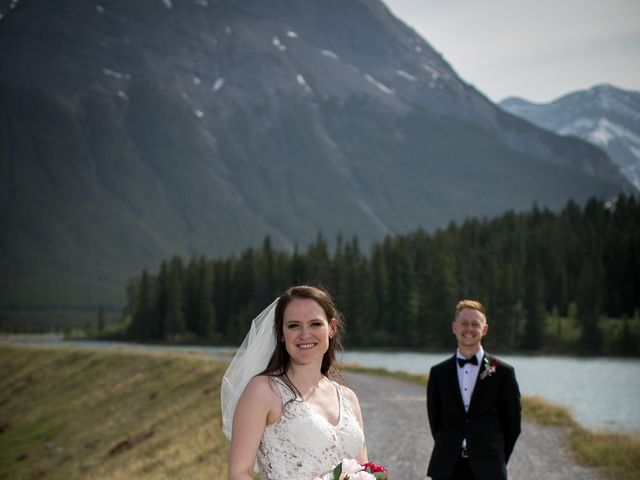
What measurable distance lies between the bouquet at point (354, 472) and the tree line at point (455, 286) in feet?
301

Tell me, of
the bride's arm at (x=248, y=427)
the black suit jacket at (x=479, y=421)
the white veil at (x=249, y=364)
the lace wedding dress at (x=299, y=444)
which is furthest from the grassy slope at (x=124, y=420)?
the bride's arm at (x=248, y=427)

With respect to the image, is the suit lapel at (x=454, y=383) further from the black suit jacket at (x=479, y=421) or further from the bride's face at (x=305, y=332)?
the bride's face at (x=305, y=332)

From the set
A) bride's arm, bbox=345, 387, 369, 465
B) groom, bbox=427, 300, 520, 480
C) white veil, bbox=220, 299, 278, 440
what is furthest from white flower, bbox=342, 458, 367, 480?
groom, bbox=427, 300, 520, 480

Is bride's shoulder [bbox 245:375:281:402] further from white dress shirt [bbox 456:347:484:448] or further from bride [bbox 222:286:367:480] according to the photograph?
white dress shirt [bbox 456:347:484:448]

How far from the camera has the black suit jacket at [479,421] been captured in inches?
386

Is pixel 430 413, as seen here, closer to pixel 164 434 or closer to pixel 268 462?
pixel 268 462

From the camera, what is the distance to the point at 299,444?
20.6 ft

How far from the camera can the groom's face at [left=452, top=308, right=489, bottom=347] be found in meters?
10.0

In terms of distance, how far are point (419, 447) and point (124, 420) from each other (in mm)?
25842

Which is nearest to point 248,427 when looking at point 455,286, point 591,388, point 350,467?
point 350,467

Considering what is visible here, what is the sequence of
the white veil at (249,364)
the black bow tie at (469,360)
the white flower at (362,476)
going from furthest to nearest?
the black bow tie at (469,360) < the white veil at (249,364) < the white flower at (362,476)

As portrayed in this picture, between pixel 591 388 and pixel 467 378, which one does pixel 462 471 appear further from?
pixel 591 388

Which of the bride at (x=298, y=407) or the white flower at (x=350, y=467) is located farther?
the bride at (x=298, y=407)

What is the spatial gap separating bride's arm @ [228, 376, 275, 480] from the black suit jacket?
14.0ft
